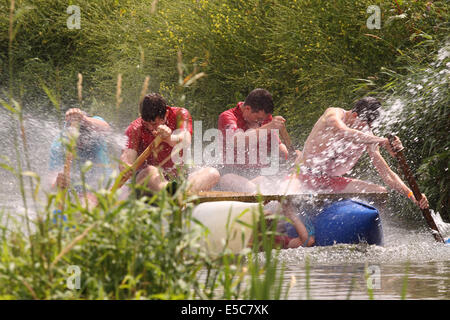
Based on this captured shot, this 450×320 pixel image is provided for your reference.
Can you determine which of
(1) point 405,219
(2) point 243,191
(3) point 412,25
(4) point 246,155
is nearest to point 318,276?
(2) point 243,191

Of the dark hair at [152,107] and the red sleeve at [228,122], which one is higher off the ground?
the red sleeve at [228,122]

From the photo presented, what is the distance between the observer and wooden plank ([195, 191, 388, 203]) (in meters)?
6.42

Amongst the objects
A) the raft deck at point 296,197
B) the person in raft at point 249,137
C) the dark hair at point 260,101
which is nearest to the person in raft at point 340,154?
the raft deck at point 296,197

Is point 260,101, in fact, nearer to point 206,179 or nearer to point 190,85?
point 206,179

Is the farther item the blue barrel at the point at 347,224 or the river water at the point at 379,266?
the blue barrel at the point at 347,224

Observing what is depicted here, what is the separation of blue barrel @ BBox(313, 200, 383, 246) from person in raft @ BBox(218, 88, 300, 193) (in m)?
0.84

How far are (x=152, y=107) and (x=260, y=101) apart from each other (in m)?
1.51

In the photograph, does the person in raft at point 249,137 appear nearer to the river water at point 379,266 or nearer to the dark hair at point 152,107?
the river water at point 379,266

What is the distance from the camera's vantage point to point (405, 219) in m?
8.95

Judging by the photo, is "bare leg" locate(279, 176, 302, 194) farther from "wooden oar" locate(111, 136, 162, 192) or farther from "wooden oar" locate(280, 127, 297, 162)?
"wooden oar" locate(111, 136, 162, 192)

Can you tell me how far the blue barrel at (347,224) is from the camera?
23.4 feet

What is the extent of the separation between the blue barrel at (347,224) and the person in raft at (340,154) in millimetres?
516

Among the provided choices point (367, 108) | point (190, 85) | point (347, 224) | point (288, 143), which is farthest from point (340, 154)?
point (190, 85)

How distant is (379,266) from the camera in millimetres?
6277
